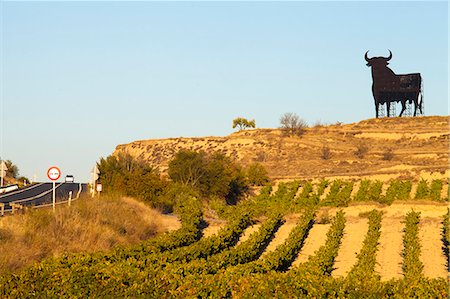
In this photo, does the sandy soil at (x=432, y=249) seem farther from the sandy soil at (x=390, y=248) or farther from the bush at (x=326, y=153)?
the bush at (x=326, y=153)

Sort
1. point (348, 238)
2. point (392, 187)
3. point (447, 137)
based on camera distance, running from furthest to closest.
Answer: point (447, 137)
point (392, 187)
point (348, 238)

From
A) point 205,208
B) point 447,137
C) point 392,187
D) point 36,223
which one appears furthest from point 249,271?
point 447,137

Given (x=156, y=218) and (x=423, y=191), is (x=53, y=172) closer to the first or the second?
(x=156, y=218)

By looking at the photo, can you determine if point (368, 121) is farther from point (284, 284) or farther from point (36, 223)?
point (284, 284)

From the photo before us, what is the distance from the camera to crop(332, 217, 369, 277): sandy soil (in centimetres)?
2892

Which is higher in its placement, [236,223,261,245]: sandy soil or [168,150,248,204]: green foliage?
[168,150,248,204]: green foliage

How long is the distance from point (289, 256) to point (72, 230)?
8147 mm

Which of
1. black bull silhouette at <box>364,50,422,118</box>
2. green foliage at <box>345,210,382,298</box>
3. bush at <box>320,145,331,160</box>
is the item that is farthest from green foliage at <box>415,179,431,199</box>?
black bull silhouette at <box>364,50,422,118</box>

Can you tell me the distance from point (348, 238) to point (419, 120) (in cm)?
4772

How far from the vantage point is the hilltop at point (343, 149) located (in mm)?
65750

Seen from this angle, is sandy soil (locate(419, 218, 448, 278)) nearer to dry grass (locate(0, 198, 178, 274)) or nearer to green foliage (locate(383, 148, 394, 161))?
dry grass (locate(0, 198, 178, 274))

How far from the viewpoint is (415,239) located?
32.3 meters

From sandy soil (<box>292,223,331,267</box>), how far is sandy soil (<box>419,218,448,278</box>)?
446cm

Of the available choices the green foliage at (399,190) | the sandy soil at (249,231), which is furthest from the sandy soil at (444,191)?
the sandy soil at (249,231)
